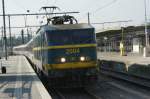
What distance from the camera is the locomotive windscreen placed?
20.2 metres

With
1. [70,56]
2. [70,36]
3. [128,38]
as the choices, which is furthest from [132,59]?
[128,38]

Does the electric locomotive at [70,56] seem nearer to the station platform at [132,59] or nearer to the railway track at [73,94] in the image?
the railway track at [73,94]

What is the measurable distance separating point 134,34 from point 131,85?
4659 centimetres

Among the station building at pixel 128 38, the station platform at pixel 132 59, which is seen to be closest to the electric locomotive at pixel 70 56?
the station platform at pixel 132 59

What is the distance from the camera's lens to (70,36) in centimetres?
2033

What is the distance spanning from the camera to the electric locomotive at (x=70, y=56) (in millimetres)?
19781

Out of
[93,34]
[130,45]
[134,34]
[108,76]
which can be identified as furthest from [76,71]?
[130,45]

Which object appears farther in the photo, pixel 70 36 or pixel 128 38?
pixel 128 38

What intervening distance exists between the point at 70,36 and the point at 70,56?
3.16ft

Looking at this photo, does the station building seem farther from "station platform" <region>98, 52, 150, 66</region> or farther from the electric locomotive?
the electric locomotive

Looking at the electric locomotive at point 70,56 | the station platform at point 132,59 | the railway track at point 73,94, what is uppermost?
the electric locomotive at point 70,56

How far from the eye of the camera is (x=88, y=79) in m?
20.0

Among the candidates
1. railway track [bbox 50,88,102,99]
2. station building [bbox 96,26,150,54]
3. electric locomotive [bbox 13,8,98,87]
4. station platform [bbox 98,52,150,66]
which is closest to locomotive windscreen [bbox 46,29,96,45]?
electric locomotive [bbox 13,8,98,87]

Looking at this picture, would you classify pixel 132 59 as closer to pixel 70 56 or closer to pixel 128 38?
pixel 70 56
